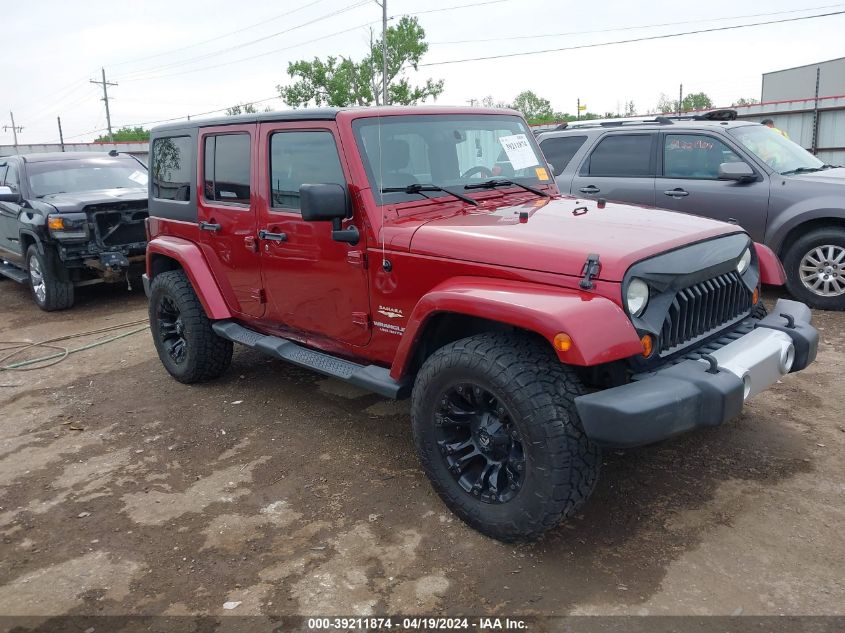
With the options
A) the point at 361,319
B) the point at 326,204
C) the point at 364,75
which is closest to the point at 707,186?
the point at 361,319


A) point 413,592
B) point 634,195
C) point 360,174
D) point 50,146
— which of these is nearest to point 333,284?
point 360,174

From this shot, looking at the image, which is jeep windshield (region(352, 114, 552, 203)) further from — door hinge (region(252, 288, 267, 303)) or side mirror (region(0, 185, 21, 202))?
side mirror (region(0, 185, 21, 202))

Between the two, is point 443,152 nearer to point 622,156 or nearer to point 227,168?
point 227,168

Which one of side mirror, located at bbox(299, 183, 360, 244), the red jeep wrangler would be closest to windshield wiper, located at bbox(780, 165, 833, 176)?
the red jeep wrangler

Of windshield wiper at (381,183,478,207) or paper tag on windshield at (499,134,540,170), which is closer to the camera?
windshield wiper at (381,183,478,207)

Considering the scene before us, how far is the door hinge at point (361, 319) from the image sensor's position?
357 centimetres

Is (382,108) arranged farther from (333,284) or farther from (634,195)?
(634,195)

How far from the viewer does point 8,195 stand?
8.08 m

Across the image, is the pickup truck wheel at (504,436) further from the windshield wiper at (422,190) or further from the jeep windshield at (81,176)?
the jeep windshield at (81,176)

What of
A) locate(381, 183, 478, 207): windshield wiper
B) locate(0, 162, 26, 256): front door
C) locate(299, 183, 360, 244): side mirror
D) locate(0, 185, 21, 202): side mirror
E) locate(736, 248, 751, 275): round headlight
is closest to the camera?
locate(299, 183, 360, 244): side mirror

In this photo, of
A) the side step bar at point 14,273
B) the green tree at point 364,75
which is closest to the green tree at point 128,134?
the green tree at point 364,75

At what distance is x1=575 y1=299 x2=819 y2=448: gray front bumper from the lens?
245 centimetres

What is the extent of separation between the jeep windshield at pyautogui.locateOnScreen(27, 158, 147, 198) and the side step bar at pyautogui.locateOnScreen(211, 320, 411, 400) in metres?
4.99

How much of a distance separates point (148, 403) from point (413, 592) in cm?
302
